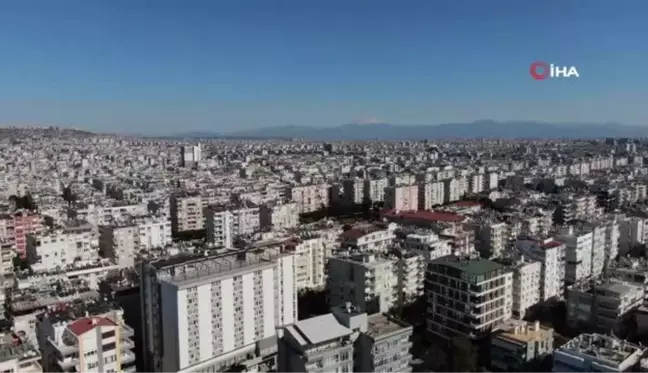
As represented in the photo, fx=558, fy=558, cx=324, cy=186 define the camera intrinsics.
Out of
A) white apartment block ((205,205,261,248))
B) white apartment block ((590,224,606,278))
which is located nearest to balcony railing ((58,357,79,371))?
white apartment block ((205,205,261,248))

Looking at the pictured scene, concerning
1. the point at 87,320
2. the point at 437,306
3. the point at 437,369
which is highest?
the point at 87,320

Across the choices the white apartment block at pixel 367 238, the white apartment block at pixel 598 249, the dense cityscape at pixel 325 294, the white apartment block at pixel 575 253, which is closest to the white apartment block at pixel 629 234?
the dense cityscape at pixel 325 294

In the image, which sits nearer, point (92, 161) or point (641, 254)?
point (641, 254)

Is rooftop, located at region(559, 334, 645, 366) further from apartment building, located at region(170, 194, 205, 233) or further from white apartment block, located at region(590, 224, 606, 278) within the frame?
apartment building, located at region(170, 194, 205, 233)

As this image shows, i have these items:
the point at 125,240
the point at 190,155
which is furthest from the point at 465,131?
the point at 125,240

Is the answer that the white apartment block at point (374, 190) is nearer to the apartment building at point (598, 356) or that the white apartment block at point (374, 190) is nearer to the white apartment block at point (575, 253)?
the white apartment block at point (575, 253)

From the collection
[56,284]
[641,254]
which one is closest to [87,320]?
[56,284]

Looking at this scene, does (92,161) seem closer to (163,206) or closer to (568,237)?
(163,206)
